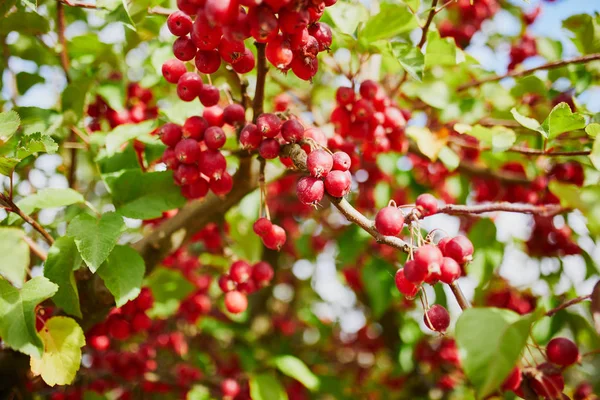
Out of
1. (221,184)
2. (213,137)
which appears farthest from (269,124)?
(221,184)

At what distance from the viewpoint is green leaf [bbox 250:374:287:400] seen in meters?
2.06

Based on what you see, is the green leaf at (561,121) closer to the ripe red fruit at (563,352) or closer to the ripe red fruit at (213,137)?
the ripe red fruit at (563,352)

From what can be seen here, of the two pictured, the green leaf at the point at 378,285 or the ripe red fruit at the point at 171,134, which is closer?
the ripe red fruit at the point at 171,134

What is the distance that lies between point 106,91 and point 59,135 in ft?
0.97

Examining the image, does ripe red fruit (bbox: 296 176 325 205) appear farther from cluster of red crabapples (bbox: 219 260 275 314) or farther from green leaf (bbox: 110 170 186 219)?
cluster of red crabapples (bbox: 219 260 275 314)

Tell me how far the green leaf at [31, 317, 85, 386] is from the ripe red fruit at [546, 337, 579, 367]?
146 cm

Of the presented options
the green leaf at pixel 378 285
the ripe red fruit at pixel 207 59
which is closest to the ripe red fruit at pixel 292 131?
the ripe red fruit at pixel 207 59

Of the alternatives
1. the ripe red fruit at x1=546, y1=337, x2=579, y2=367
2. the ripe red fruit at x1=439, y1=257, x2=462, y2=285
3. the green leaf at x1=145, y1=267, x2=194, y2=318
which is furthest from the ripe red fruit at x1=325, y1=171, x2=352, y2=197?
the green leaf at x1=145, y1=267, x2=194, y2=318

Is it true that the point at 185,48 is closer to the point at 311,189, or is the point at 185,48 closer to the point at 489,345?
the point at 311,189

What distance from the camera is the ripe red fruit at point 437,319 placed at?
1146 mm

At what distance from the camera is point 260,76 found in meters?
1.31

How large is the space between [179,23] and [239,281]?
1.00 m

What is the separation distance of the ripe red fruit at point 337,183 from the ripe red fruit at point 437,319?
1.31ft

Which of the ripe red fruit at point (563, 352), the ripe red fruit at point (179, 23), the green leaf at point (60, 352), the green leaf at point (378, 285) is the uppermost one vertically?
the ripe red fruit at point (179, 23)
